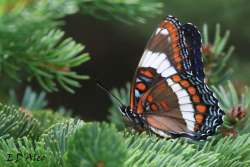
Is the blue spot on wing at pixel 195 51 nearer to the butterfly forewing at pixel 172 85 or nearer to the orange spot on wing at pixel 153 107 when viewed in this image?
the butterfly forewing at pixel 172 85

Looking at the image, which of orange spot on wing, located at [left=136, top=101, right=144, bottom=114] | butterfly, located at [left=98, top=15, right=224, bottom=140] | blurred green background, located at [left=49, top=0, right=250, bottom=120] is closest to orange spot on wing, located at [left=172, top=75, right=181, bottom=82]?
butterfly, located at [left=98, top=15, right=224, bottom=140]

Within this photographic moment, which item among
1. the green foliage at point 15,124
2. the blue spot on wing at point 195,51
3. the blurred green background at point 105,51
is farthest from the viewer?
the blurred green background at point 105,51

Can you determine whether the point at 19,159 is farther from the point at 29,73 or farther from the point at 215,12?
the point at 215,12

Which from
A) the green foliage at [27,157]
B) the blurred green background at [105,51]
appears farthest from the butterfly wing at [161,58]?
the blurred green background at [105,51]

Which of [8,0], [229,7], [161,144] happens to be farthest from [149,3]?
[229,7]

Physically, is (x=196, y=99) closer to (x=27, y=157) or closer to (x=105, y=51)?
(x=27, y=157)

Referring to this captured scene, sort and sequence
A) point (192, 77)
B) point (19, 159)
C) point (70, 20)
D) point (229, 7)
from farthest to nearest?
point (70, 20), point (229, 7), point (192, 77), point (19, 159)

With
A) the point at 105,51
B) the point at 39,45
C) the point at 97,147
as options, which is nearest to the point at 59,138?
the point at 97,147
